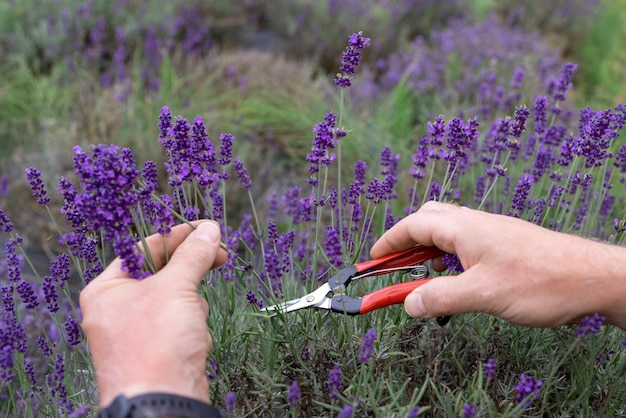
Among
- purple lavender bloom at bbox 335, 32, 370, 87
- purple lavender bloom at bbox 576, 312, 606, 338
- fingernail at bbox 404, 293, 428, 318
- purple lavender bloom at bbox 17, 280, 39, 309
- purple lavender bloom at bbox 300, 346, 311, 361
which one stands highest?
purple lavender bloom at bbox 335, 32, 370, 87

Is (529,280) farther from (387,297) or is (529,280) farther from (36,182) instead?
(36,182)

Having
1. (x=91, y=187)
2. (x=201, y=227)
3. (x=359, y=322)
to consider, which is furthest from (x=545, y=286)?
(x=91, y=187)

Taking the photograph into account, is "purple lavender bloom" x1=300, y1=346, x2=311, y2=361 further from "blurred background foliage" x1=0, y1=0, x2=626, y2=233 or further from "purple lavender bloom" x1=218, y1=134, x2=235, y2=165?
"blurred background foliage" x1=0, y1=0, x2=626, y2=233

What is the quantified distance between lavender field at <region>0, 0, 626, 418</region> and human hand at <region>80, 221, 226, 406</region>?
8 cm

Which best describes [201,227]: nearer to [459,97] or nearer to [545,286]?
[545,286]

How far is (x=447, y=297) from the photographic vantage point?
5.16ft

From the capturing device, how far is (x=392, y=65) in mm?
5566

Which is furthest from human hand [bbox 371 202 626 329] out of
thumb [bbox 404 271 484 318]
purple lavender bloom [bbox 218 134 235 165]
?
purple lavender bloom [bbox 218 134 235 165]

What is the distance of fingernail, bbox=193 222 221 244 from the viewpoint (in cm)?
158

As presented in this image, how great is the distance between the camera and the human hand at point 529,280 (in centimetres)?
154

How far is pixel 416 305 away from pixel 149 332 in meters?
0.68

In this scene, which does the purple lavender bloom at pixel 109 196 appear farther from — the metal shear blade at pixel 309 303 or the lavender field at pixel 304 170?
the metal shear blade at pixel 309 303

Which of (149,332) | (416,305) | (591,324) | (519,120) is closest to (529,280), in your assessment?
(591,324)

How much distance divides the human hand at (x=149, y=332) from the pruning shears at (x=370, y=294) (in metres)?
0.33
